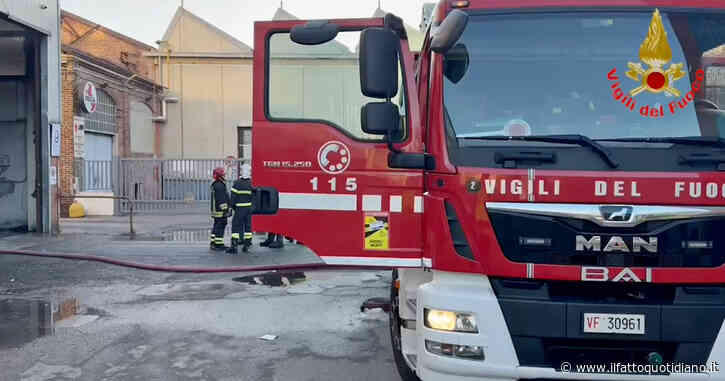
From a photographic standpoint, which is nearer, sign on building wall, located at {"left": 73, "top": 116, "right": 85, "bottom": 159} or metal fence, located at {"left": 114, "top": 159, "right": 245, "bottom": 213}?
sign on building wall, located at {"left": 73, "top": 116, "right": 85, "bottom": 159}

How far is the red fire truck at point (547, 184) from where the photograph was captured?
3.11 meters

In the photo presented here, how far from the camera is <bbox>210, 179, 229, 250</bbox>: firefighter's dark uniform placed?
36.4 ft

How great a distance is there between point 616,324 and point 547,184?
0.86m

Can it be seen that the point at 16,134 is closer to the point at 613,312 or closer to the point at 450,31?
the point at 450,31

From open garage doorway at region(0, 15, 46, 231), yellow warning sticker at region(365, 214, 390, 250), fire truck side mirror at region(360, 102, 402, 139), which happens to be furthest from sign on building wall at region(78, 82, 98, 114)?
fire truck side mirror at region(360, 102, 402, 139)

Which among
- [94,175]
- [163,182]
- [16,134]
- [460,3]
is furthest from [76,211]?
[460,3]

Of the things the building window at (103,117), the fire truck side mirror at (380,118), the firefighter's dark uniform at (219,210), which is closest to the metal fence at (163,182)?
the building window at (103,117)

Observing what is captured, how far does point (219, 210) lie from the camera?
11.1m

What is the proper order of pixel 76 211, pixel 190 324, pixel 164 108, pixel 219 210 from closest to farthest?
pixel 190 324 < pixel 219 210 < pixel 76 211 < pixel 164 108

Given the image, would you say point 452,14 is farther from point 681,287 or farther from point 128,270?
point 128,270

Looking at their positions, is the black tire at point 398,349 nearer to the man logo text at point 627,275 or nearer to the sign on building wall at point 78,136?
the man logo text at point 627,275

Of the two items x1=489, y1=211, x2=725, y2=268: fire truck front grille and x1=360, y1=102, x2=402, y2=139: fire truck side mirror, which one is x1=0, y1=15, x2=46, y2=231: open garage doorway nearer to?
x1=360, y1=102, x2=402, y2=139: fire truck side mirror

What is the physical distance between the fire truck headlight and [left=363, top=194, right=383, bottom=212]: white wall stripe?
0.89m

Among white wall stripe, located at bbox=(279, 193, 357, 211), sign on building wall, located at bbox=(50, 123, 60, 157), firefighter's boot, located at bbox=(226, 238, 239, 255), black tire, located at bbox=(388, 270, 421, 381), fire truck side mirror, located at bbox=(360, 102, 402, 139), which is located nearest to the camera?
fire truck side mirror, located at bbox=(360, 102, 402, 139)
